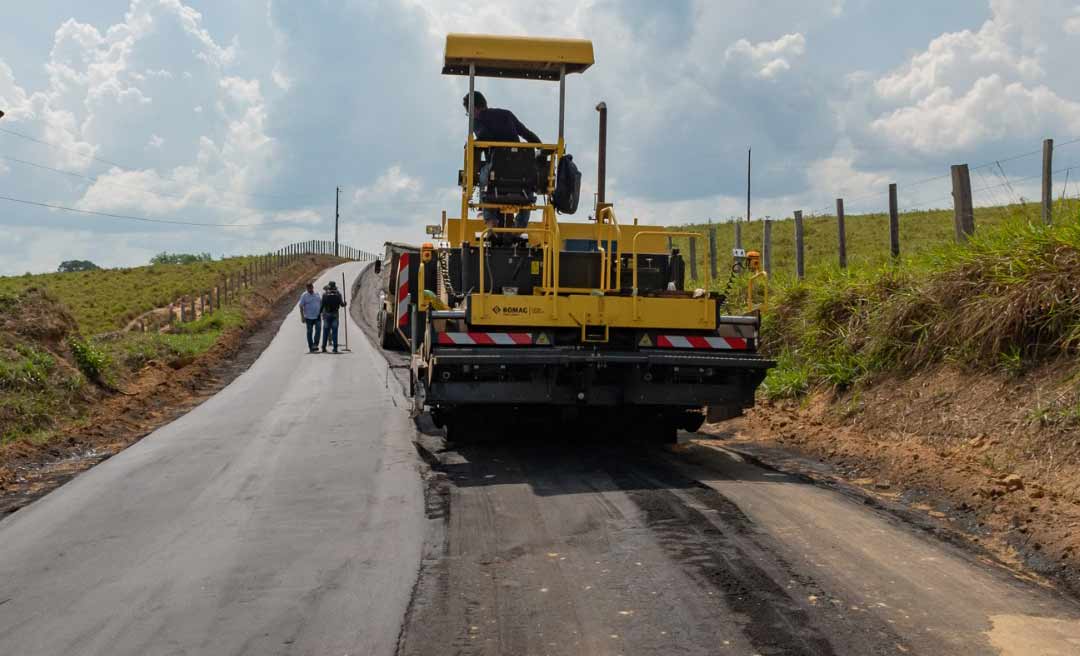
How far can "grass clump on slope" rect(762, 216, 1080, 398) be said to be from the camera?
911 cm

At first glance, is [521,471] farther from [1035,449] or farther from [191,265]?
[191,265]

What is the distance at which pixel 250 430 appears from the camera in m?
12.0

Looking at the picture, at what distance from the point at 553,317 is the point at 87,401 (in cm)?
851

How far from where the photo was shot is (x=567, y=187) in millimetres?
10391

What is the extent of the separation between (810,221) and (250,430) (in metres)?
37.9

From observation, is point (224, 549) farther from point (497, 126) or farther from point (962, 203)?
point (962, 203)

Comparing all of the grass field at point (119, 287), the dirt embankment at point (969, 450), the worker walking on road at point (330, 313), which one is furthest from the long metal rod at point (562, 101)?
the grass field at point (119, 287)

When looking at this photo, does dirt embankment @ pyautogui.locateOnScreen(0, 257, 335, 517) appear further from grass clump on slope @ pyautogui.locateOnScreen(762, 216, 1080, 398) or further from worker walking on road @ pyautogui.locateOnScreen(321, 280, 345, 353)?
grass clump on slope @ pyautogui.locateOnScreen(762, 216, 1080, 398)

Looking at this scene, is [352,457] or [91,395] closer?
[352,457]

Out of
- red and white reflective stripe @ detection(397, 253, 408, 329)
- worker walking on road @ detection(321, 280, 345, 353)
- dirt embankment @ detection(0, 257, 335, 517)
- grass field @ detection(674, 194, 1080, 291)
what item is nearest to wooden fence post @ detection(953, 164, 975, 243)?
grass field @ detection(674, 194, 1080, 291)

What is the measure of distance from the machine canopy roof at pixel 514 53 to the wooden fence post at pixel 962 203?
4704 mm

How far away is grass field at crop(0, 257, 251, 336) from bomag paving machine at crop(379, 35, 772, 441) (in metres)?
24.4

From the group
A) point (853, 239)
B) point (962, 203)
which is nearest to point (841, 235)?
point (962, 203)

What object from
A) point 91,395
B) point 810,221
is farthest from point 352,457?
point 810,221
